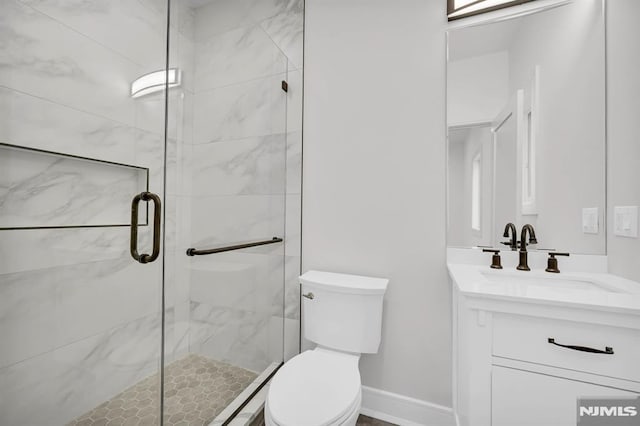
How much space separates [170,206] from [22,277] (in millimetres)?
514

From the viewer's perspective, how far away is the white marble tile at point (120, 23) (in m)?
1.06

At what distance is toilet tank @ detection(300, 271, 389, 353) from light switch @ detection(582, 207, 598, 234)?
0.92 m

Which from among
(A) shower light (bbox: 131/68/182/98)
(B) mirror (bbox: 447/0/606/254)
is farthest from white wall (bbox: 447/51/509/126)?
(A) shower light (bbox: 131/68/182/98)

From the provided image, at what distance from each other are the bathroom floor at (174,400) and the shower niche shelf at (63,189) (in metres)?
0.68

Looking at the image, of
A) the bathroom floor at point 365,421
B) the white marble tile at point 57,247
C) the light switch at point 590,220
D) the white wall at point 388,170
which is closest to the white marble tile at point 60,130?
the white marble tile at point 57,247

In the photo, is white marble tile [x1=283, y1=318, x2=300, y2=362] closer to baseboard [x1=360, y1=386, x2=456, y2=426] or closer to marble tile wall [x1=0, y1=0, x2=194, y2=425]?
baseboard [x1=360, y1=386, x2=456, y2=426]

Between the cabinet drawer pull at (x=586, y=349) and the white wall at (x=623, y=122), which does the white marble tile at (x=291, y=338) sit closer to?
the cabinet drawer pull at (x=586, y=349)

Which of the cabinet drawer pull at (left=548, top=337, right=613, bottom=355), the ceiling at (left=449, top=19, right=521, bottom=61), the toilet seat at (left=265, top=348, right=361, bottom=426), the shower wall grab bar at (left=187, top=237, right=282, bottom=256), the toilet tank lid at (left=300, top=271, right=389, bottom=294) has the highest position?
the ceiling at (left=449, top=19, right=521, bottom=61)

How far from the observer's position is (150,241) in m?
1.28

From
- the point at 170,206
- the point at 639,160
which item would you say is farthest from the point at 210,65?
the point at 639,160

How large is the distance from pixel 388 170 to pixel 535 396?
1095 mm

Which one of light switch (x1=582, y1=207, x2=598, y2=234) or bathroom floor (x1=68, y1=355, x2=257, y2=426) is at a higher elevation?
light switch (x1=582, y1=207, x2=598, y2=234)

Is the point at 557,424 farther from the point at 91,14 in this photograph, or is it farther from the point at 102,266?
the point at 91,14

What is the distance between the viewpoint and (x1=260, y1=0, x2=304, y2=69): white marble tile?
177cm
